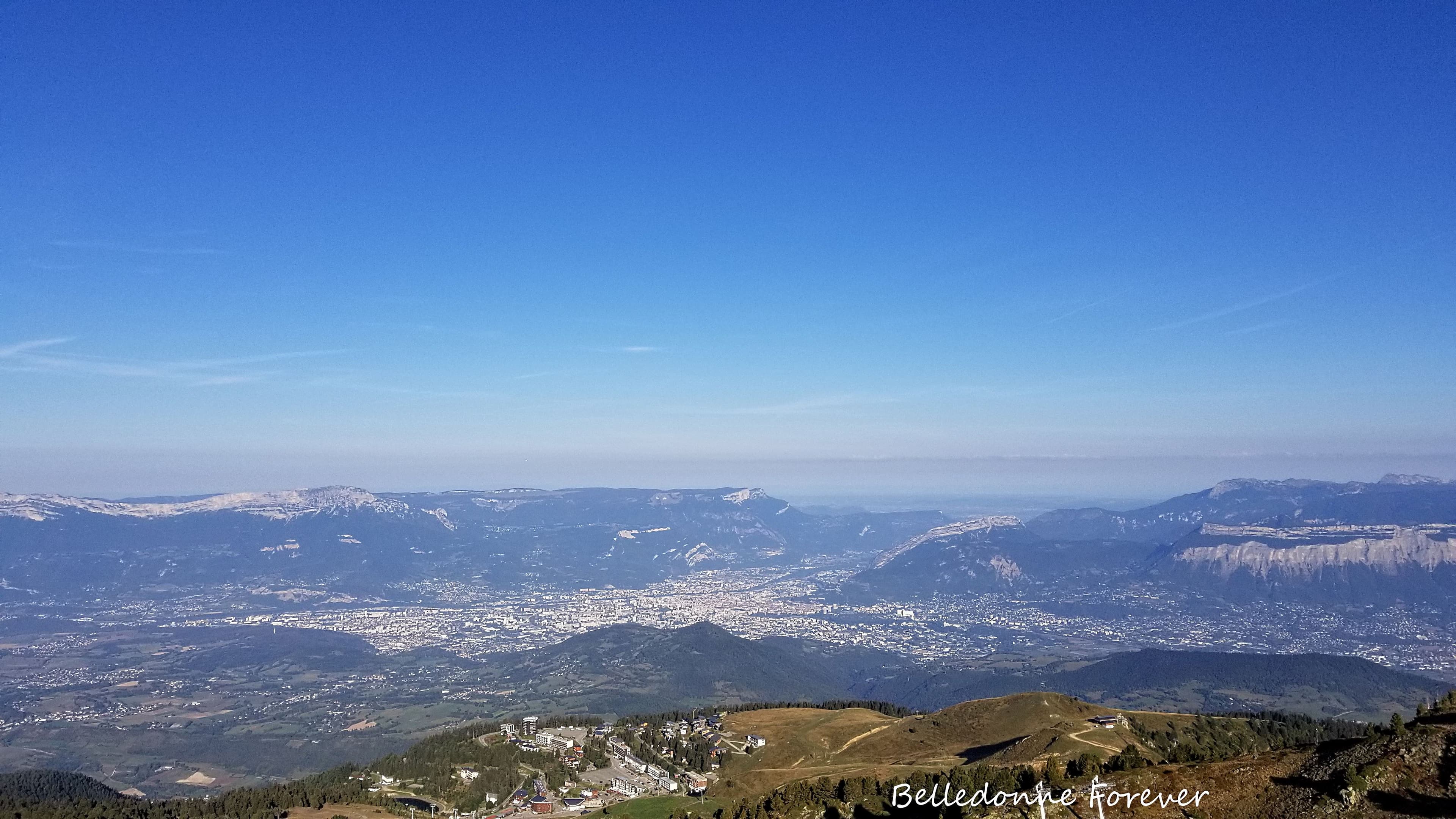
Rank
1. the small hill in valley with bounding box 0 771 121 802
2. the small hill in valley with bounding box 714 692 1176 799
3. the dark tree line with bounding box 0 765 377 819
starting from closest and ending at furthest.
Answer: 1. the dark tree line with bounding box 0 765 377 819
2. the small hill in valley with bounding box 714 692 1176 799
3. the small hill in valley with bounding box 0 771 121 802

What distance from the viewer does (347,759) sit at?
177000 millimetres

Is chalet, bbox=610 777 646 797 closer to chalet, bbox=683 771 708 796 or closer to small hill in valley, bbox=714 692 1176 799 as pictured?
chalet, bbox=683 771 708 796

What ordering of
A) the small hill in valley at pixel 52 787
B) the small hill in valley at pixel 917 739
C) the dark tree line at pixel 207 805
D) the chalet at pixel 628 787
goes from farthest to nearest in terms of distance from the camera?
the small hill in valley at pixel 52 787 < the chalet at pixel 628 787 < the small hill in valley at pixel 917 739 < the dark tree line at pixel 207 805

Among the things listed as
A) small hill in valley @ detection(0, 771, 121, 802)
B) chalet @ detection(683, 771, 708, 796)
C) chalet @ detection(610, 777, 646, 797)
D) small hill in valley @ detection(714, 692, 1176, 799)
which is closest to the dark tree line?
small hill in valley @ detection(0, 771, 121, 802)

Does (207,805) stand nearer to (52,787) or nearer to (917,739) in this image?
(52,787)

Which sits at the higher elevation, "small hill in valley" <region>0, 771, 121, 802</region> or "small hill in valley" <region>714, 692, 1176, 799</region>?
"small hill in valley" <region>714, 692, 1176, 799</region>

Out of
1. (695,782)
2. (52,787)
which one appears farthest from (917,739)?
(52,787)

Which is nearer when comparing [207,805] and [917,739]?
[207,805]

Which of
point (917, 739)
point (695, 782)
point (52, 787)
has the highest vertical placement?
point (917, 739)

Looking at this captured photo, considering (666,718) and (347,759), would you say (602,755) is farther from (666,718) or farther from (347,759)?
(347,759)

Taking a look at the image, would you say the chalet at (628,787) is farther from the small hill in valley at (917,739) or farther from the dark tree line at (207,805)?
the dark tree line at (207,805)

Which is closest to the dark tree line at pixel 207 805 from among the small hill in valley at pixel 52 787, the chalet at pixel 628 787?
the small hill in valley at pixel 52 787

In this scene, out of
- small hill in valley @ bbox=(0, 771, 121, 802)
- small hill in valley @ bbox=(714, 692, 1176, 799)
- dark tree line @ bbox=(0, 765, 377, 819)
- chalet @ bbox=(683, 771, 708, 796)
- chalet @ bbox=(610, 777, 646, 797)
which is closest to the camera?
dark tree line @ bbox=(0, 765, 377, 819)

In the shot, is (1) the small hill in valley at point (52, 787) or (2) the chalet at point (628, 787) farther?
(1) the small hill in valley at point (52, 787)
